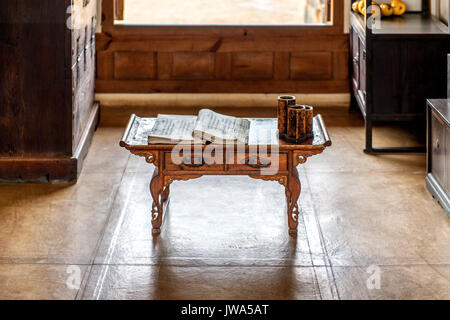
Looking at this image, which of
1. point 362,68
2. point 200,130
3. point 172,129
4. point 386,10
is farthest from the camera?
point 386,10

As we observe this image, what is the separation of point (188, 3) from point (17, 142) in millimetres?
2478

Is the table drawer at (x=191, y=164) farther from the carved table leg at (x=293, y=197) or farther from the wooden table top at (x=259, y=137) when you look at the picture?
the carved table leg at (x=293, y=197)

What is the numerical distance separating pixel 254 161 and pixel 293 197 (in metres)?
0.31

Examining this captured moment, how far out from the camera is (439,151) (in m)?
4.60

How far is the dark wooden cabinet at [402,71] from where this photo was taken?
17.8 ft

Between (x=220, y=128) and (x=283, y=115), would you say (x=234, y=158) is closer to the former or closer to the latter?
(x=220, y=128)

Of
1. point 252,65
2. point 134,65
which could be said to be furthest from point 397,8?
point 134,65

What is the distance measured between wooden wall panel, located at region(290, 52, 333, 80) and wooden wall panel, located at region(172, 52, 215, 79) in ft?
2.37

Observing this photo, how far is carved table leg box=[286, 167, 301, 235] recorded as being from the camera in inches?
157

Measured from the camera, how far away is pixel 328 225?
14.0 feet

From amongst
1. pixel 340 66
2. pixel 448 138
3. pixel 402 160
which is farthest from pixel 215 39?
pixel 448 138

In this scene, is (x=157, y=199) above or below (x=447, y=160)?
below

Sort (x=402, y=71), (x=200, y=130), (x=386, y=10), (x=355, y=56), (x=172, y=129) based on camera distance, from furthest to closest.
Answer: (x=355, y=56) < (x=386, y=10) < (x=402, y=71) < (x=172, y=129) < (x=200, y=130)
